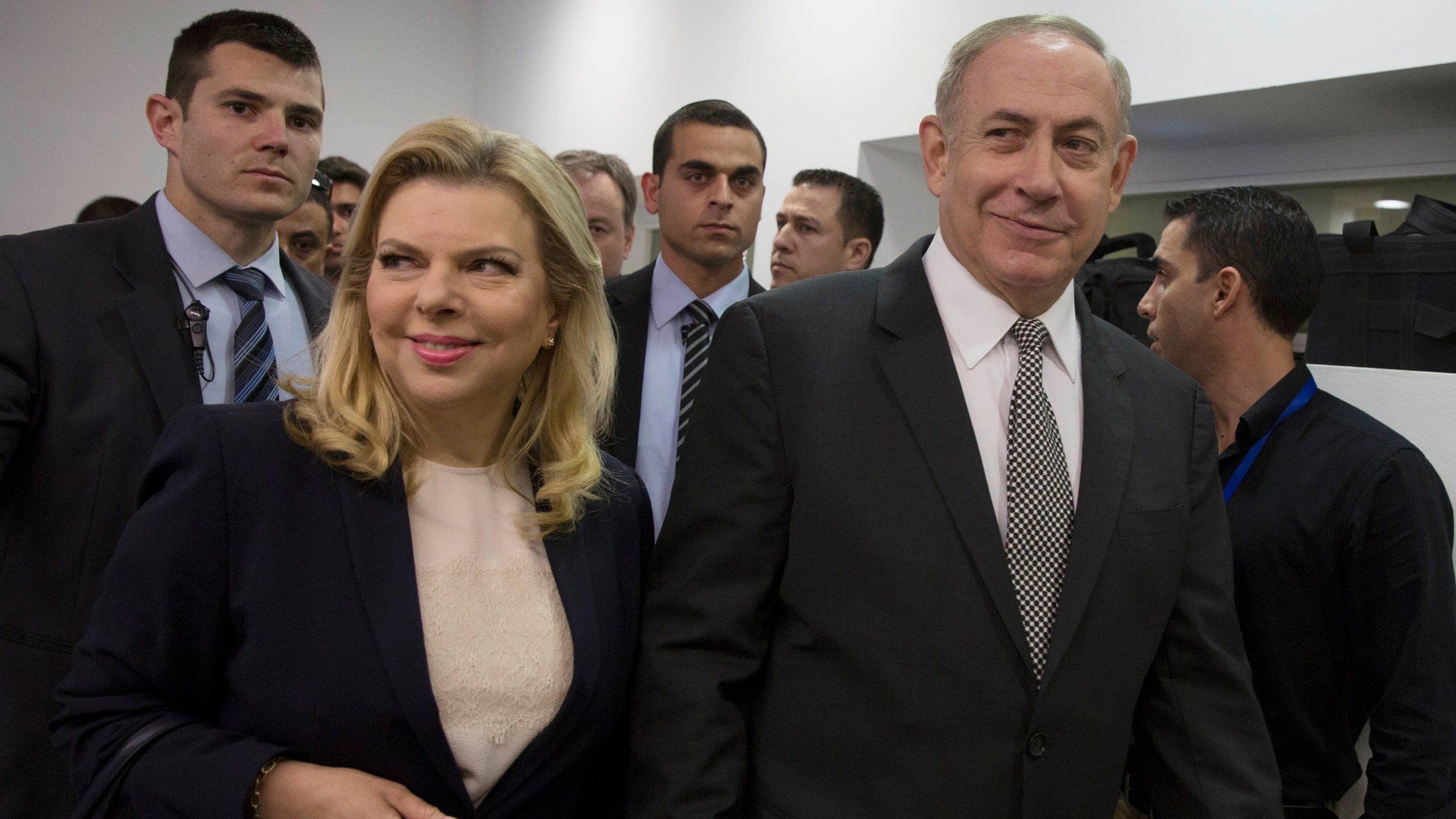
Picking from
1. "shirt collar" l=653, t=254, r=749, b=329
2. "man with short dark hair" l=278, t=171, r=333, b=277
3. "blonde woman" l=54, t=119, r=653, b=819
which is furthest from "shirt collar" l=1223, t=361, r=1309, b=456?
"man with short dark hair" l=278, t=171, r=333, b=277

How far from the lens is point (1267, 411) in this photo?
2.22 m

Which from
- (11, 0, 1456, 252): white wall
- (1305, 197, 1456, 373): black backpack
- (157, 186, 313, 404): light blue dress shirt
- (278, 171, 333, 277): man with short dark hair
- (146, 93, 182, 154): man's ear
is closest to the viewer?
(157, 186, 313, 404): light blue dress shirt

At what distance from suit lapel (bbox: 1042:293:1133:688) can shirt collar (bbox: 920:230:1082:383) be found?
0.14 ft

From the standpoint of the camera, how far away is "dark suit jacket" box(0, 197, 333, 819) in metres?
1.59

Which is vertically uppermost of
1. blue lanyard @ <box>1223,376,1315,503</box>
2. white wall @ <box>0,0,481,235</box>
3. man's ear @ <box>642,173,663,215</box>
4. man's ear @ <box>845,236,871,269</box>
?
white wall @ <box>0,0,481,235</box>

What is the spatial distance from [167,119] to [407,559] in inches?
42.6

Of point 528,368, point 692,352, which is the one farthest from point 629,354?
point 528,368

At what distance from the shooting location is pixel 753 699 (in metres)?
1.44

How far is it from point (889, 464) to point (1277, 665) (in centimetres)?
115

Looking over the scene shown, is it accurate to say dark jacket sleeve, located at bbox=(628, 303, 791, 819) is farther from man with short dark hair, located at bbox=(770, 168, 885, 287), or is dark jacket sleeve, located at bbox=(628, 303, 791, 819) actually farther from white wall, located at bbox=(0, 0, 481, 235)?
white wall, located at bbox=(0, 0, 481, 235)

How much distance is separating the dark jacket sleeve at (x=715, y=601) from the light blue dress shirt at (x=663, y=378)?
779 mm

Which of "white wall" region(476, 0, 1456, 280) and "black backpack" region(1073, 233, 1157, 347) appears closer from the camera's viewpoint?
"white wall" region(476, 0, 1456, 280)

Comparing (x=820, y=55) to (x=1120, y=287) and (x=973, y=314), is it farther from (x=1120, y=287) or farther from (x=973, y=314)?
(x=973, y=314)

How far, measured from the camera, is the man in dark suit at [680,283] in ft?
7.64
